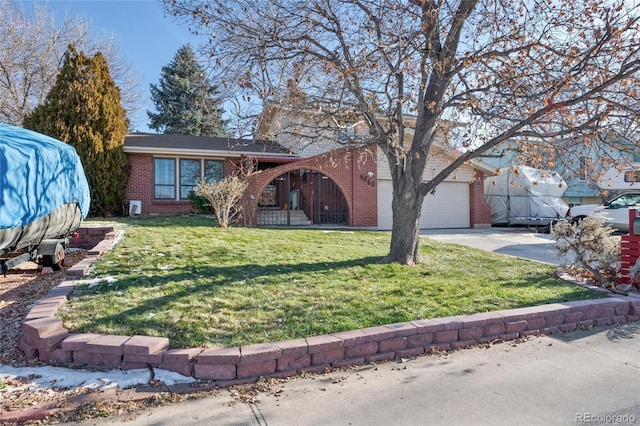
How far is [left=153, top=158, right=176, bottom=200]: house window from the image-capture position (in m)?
15.9

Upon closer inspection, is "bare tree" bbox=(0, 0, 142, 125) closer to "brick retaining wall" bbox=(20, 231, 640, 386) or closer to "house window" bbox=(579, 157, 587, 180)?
"brick retaining wall" bbox=(20, 231, 640, 386)

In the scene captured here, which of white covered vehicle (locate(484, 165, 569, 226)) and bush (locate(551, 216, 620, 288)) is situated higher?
white covered vehicle (locate(484, 165, 569, 226))

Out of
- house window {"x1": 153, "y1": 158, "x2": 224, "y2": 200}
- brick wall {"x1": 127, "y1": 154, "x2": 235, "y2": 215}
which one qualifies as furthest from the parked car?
brick wall {"x1": 127, "y1": 154, "x2": 235, "y2": 215}

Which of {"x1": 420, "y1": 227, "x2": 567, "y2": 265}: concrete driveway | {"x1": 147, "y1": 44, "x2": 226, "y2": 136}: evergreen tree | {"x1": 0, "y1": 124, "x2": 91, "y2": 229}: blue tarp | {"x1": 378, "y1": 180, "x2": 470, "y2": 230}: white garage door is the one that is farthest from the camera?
{"x1": 147, "y1": 44, "x2": 226, "y2": 136}: evergreen tree

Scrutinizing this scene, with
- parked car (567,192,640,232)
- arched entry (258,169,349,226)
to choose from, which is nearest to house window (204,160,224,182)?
arched entry (258,169,349,226)

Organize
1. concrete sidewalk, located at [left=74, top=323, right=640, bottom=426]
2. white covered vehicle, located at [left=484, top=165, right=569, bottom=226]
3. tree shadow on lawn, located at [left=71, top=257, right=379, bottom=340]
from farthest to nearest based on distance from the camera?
white covered vehicle, located at [left=484, top=165, right=569, bottom=226], tree shadow on lawn, located at [left=71, top=257, right=379, bottom=340], concrete sidewalk, located at [left=74, top=323, right=640, bottom=426]

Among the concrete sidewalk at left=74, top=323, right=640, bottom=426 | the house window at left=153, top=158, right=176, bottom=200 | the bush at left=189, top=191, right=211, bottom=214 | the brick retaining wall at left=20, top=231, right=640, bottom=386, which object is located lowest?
the concrete sidewalk at left=74, top=323, right=640, bottom=426

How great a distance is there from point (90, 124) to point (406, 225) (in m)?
12.6

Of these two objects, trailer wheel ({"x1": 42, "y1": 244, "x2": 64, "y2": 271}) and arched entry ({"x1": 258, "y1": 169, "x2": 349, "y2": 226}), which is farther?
arched entry ({"x1": 258, "y1": 169, "x2": 349, "y2": 226})

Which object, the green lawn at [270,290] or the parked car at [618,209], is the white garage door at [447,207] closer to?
the parked car at [618,209]

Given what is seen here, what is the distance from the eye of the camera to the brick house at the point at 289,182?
15.3m

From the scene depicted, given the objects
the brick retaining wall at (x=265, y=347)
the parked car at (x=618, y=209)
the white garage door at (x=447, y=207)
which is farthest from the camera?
the white garage door at (x=447, y=207)

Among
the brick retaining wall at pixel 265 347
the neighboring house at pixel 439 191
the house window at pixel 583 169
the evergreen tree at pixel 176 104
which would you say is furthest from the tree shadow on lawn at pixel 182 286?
the evergreen tree at pixel 176 104

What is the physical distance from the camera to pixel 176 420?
2701 mm
